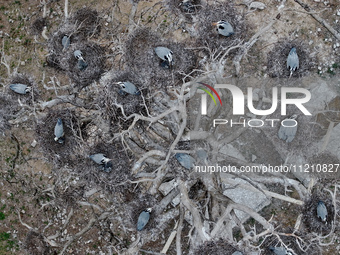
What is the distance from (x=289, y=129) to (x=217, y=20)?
105 inches

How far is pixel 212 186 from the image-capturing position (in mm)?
7363

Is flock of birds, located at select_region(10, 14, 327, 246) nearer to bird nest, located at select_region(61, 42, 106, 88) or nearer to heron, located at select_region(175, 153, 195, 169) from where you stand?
heron, located at select_region(175, 153, 195, 169)

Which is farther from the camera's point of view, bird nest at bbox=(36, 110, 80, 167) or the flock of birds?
bird nest at bbox=(36, 110, 80, 167)

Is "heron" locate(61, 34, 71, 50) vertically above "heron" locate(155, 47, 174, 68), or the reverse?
"heron" locate(155, 47, 174, 68)

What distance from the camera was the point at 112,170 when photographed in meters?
7.39

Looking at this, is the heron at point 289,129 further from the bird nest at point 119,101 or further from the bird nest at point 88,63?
the bird nest at point 88,63

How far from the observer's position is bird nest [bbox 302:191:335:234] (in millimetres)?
7230

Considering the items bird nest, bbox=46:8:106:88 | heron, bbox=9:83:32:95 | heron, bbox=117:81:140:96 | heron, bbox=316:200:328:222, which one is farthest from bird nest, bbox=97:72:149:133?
heron, bbox=316:200:328:222

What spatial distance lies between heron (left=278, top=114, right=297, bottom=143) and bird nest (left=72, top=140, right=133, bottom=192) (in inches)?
126

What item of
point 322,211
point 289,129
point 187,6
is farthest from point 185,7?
point 322,211

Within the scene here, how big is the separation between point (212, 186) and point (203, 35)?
3122 mm

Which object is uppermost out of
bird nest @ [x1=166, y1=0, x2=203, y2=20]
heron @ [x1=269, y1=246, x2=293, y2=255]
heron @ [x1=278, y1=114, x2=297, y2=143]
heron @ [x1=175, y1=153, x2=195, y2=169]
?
bird nest @ [x1=166, y1=0, x2=203, y2=20]

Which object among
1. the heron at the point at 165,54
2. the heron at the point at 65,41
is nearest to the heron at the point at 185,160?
the heron at the point at 165,54

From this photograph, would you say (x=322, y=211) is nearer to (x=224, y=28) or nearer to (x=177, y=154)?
(x=177, y=154)
